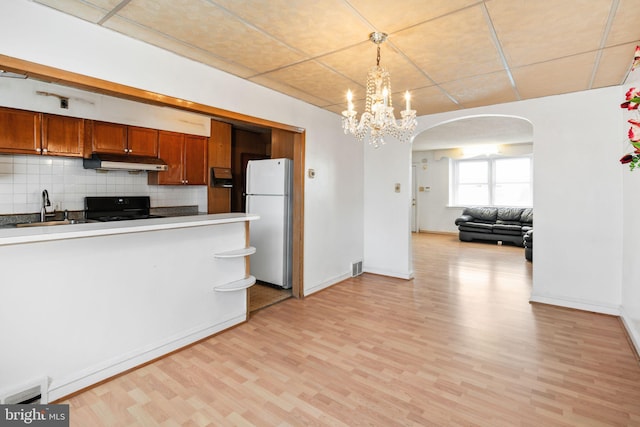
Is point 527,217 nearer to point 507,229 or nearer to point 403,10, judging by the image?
point 507,229

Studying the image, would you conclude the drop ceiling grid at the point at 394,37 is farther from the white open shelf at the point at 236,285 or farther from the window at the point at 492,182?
the window at the point at 492,182

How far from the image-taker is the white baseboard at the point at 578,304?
11.0 feet

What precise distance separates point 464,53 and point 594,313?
3.16 m

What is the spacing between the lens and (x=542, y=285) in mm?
3740

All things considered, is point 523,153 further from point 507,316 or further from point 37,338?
point 37,338

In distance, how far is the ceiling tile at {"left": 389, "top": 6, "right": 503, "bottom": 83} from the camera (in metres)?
2.05

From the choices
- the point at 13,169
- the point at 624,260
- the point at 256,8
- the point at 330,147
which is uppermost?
the point at 256,8

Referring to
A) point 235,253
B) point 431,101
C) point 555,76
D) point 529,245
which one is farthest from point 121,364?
point 529,245

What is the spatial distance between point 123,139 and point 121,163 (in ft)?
1.49

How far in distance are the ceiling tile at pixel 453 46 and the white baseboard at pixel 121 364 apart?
2.89 m

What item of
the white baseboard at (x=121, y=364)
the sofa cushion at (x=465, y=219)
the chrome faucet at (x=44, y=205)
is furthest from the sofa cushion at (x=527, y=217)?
the chrome faucet at (x=44, y=205)

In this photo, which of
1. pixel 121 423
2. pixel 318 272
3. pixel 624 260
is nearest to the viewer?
pixel 121 423

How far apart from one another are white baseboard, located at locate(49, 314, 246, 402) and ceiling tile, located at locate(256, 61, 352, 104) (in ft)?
8.08

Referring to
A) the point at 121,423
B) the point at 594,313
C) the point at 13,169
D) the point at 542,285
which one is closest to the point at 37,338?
the point at 121,423
